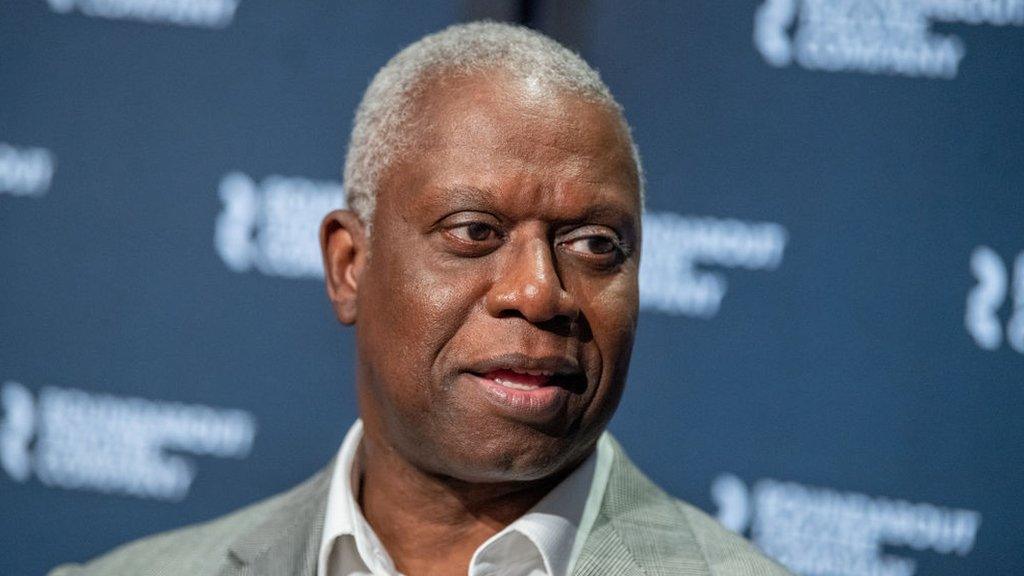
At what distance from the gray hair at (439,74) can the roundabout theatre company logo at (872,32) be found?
78cm

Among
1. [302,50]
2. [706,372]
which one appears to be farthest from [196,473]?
[706,372]

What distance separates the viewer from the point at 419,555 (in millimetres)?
2068

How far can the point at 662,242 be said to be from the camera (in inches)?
109

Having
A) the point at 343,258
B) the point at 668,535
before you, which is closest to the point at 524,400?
the point at 668,535

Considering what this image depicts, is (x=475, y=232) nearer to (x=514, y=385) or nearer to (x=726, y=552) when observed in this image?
(x=514, y=385)

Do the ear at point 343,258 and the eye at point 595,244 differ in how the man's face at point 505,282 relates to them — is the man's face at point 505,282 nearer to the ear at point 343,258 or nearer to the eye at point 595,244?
the eye at point 595,244

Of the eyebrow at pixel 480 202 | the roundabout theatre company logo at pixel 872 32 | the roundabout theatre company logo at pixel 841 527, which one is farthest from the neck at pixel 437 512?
the roundabout theatre company logo at pixel 872 32

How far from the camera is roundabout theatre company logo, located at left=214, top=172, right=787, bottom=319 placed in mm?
2727

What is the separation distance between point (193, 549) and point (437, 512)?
589 mm

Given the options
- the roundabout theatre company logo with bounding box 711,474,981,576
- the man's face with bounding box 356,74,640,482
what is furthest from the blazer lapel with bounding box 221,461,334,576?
the roundabout theatre company logo with bounding box 711,474,981,576

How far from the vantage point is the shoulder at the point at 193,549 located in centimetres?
230

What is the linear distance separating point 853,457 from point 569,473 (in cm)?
90

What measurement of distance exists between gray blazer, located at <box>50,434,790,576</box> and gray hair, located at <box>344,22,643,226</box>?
0.52 m

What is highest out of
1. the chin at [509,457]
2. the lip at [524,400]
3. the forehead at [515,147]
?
the forehead at [515,147]
